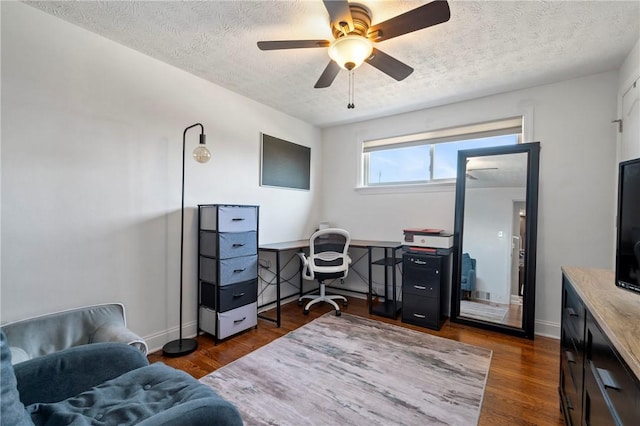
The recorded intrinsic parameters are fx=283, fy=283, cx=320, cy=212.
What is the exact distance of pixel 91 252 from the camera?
211 cm

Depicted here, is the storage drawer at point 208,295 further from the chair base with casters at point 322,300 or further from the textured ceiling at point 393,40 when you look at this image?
the textured ceiling at point 393,40

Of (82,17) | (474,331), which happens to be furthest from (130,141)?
(474,331)

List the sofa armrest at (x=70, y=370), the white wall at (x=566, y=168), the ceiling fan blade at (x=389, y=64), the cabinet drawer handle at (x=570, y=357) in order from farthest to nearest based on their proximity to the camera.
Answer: the white wall at (x=566, y=168) → the ceiling fan blade at (x=389, y=64) → the cabinet drawer handle at (x=570, y=357) → the sofa armrest at (x=70, y=370)

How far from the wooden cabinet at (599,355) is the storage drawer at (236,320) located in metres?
2.43

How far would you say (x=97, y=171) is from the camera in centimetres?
213

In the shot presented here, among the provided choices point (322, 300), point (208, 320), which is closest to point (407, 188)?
point (322, 300)

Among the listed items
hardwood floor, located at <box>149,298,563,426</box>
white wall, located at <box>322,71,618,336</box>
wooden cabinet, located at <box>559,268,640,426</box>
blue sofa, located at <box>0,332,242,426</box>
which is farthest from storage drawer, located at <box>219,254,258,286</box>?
wooden cabinet, located at <box>559,268,640,426</box>

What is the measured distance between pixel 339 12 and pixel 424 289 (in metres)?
2.64

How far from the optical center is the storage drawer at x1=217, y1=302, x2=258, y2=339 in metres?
2.59

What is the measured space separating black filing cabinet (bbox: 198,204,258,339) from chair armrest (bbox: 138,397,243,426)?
1.68m

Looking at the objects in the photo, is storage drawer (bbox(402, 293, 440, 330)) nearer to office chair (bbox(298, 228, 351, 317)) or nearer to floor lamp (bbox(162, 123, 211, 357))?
office chair (bbox(298, 228, 351, 317))

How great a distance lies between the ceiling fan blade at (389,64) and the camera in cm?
192

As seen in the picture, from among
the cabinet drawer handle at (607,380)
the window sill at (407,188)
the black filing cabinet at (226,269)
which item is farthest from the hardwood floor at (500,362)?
the window sill at (407,188)

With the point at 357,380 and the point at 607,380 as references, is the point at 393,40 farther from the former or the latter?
the point at 357,380
